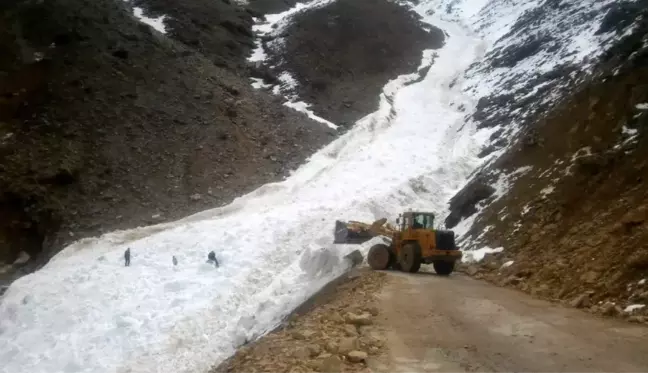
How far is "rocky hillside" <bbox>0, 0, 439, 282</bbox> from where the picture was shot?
21.3 m

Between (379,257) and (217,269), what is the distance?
4.72 metres

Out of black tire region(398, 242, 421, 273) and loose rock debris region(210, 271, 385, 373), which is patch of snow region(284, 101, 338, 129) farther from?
loose rock debris region(210, 271, 385, 373)

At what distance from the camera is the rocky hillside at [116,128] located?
21.3 metres

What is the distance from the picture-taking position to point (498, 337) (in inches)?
302

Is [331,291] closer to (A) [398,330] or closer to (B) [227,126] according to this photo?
(A) [398,330]

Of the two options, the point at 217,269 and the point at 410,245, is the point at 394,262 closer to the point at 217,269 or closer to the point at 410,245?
the point at 410,245

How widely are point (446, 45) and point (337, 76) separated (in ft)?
43.6

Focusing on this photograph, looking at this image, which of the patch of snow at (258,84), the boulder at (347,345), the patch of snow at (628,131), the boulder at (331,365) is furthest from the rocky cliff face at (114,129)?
the boulder at (331,365)

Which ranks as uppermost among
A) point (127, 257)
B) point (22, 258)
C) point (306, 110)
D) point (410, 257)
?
point (306, 110)

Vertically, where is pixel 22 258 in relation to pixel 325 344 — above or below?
below

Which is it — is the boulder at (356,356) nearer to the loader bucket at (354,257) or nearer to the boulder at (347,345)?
the boulder at (347,345)

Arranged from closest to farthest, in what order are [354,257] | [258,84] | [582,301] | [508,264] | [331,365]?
[331,365]
[582,301]
[508,264]
[354,257]
[258,84]

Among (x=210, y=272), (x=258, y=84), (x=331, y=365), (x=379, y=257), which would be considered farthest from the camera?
(x=258, y=84)

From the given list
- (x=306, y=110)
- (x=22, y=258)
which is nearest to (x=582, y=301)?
(x=22, y=258)
